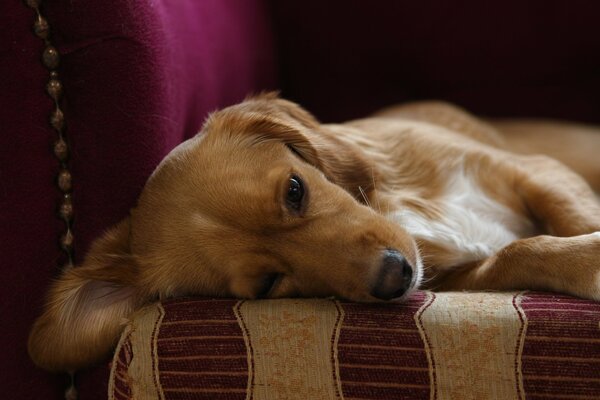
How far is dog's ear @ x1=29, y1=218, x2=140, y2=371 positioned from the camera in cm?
153

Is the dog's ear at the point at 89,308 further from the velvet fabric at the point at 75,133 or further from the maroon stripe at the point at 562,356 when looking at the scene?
the maroon stripe at the point at 562,356

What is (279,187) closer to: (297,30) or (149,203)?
(149,203)

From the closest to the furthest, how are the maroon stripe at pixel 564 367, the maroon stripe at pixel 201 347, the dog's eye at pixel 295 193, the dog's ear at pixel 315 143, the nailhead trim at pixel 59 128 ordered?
1. the maroon stripe at pixel 564 367
2. the maroon stripe at pixel 201 347
3. the nailhead trim at pixel 59 128
4. the dog's eye at pixel 295 193
5. the dog's ear at pixel 315 143

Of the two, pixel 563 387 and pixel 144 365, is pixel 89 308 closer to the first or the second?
pixel 144 365

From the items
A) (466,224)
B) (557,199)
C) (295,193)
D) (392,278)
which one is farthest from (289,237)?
(557,199)

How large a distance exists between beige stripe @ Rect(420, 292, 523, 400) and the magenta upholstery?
756mm

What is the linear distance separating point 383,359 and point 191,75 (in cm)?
98

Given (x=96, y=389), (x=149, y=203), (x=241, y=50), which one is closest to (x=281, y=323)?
(x=149, y=203)

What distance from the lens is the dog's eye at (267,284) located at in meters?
1.56

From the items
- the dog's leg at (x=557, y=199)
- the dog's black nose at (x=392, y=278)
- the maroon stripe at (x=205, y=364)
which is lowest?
the maroon stripe at (x=205, y=364)

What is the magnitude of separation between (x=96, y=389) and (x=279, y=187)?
2.12 feet

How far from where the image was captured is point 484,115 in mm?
2834

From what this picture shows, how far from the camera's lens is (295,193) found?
5.20 feet

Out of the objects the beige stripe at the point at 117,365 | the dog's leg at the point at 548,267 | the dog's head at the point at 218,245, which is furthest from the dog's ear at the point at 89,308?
the dog's leg at the point at 548,267
